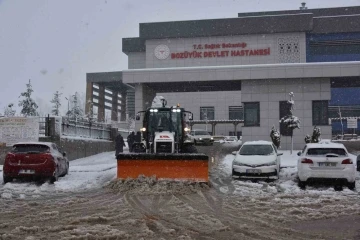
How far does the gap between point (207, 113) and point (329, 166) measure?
57808 millimetres

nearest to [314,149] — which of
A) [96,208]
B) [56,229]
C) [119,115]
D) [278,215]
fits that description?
[278,215]

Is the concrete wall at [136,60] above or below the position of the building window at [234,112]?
above

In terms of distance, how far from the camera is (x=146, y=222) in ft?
27.9

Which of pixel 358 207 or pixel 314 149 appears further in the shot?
pixel 314 149

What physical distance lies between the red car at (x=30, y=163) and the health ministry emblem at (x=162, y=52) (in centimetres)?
3233

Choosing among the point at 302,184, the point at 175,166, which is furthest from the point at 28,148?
the point at 302,184

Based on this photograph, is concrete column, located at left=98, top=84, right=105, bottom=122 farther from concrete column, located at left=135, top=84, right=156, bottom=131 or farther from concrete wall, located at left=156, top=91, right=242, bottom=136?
concrete column, located at left=135, top=84, right=156, bottom=131

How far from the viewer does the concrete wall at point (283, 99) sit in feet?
103

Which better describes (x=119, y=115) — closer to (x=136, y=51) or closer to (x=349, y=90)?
(x=136, y=51)

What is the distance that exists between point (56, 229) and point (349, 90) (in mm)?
66531

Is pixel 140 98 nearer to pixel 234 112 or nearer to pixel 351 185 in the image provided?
pixel 351 185

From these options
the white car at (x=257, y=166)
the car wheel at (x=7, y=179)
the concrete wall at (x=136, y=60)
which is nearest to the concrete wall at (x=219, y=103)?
Result: the concrete wall at (x=136, y=60)

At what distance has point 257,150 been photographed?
1798 centimetres

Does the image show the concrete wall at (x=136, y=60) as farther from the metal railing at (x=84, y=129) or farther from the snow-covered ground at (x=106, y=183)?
the snow-covered ground at (x=106, y=183)
